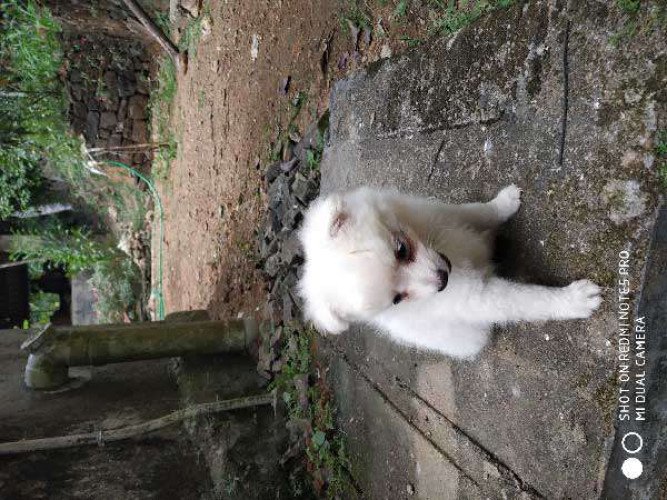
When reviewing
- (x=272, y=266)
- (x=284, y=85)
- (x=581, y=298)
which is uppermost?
(x=284, y=85)

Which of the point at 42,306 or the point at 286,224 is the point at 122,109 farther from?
the point at 286,224

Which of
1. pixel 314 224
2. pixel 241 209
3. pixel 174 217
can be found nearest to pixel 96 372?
pixel 241 209

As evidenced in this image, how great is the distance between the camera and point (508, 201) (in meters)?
1.80

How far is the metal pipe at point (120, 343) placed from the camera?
11.4 feet

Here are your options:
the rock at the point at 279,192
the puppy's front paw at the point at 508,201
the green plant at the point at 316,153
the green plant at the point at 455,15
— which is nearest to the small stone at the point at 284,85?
the rock at the point at 279,192

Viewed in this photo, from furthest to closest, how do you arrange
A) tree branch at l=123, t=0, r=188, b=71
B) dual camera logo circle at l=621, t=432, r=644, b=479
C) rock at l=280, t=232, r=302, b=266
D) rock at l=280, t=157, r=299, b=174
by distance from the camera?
tree branch at l=123, t=0, r=188, b=71, rock at l=280, t=157, r=299, b=174, rock at l=280, t=232, r=302, b=266, dual camera logo circle at l=621, t=432, r=644, b=479

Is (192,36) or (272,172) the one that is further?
(192,36)

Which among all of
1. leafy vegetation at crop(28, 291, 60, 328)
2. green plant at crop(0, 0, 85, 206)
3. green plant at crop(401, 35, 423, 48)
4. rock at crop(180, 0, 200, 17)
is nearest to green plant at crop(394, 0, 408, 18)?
green plant at crop(401, 35, 423, 48)

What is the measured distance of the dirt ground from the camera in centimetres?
383

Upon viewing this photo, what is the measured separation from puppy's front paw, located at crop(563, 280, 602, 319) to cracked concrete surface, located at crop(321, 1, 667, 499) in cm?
3

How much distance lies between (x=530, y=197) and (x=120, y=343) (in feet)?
11.1

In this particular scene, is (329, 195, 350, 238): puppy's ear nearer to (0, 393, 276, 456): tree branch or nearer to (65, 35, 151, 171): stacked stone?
(0, 393, 276, 456): tree branch

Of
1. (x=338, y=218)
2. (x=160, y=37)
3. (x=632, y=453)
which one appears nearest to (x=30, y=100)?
(x=160, y=37)

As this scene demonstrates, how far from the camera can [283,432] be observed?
367 centimetres
